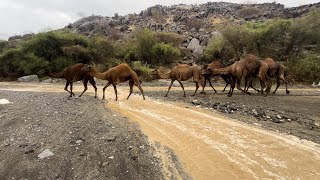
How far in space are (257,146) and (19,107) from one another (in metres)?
9.63

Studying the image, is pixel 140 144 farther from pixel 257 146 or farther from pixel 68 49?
pixel 68 49

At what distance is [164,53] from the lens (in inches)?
1293

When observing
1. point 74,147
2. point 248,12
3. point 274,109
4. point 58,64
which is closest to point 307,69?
point 274,109

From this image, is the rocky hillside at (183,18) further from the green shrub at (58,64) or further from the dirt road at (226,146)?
the dirt road at (226,146)

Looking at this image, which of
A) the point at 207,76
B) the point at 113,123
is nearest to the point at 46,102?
the point at 113,123

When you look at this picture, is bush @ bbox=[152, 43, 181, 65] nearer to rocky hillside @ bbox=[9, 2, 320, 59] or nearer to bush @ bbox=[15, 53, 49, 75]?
bush @ bbox=[15, 53, 49, 75]

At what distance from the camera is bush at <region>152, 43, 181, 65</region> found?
107 ft

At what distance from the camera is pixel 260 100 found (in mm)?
16344

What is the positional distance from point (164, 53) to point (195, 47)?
8.40 m

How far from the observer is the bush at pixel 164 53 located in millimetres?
32688

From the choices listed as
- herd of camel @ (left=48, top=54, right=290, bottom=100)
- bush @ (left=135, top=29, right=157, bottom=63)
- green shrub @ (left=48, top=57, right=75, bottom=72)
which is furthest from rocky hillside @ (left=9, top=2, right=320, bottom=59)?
herd of camel @ (left=48, top=54, right=290, bottom=100)

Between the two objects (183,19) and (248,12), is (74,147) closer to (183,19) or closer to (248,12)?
(183,19)

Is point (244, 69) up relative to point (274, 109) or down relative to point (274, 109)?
up

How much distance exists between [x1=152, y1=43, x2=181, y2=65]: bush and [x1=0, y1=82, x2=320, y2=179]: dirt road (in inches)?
803
